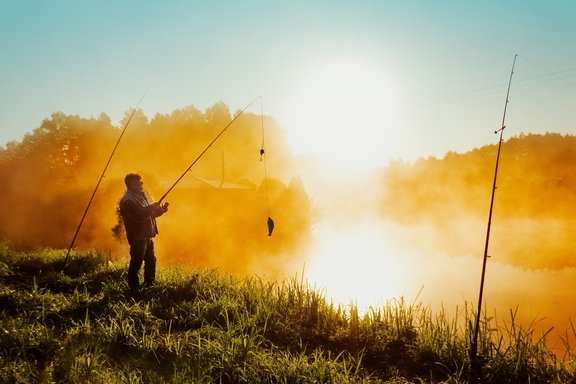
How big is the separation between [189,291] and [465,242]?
40.5m

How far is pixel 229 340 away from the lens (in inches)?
176

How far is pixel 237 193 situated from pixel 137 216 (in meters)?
27.0

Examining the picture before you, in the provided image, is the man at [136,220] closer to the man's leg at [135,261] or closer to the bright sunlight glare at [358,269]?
the man's leg at [135,261]

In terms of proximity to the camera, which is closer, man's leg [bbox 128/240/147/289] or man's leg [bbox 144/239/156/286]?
man's leg [bbox 128/240/147/289]

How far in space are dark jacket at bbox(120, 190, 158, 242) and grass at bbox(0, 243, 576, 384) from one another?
0.99 m

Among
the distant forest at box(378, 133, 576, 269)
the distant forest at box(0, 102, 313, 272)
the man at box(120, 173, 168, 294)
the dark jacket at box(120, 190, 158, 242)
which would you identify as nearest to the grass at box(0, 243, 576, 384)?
→ the man at box(120, 173, 168, 294)

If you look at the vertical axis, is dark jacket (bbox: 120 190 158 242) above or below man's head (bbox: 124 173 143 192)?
below

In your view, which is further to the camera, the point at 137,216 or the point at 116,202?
the point at 116,202

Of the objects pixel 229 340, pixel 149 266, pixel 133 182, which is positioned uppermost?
pixel 133 182

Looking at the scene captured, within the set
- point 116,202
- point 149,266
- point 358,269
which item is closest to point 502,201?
point 358,269

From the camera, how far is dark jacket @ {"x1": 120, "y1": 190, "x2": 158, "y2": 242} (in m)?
6.31

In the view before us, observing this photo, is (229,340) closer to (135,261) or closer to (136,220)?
(135,261)

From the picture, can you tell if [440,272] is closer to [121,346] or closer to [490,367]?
[490,367]

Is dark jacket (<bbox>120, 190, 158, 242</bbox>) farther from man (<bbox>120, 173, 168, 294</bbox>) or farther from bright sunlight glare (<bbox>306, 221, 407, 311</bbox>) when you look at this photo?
bright sunlight glare (<bbox>306, 221, 407, 311</bbox>)
